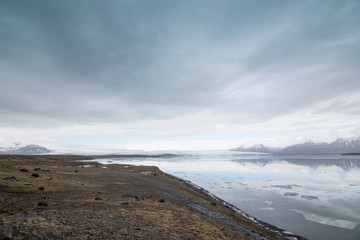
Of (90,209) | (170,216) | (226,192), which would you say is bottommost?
(226,192)

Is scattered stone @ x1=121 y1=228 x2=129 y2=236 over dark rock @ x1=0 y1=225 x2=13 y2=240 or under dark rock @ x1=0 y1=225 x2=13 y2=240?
under

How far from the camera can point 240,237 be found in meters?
14.9

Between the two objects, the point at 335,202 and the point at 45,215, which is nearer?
the point at 45,215

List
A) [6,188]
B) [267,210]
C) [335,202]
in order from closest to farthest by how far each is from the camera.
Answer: [6,188] < [267,210] < [335,202]

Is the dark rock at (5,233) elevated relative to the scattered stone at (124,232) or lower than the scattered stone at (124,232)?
elevated

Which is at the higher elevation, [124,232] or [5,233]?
[5,233]

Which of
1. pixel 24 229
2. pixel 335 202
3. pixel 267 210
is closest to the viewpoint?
pixel 24 229

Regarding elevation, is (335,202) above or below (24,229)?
below

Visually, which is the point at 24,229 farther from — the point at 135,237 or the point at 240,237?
the point at 240,237

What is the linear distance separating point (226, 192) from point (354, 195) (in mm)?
22787

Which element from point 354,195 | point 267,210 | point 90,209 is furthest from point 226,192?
point 90,209

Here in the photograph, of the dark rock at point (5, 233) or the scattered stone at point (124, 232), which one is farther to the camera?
the scattered stone at point (124, 232)

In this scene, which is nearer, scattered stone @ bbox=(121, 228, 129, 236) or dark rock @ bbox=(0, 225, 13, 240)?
dark rock @ bbox=(0, 225, 13, 240)

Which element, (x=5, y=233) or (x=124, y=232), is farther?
(x=124, y=232)
